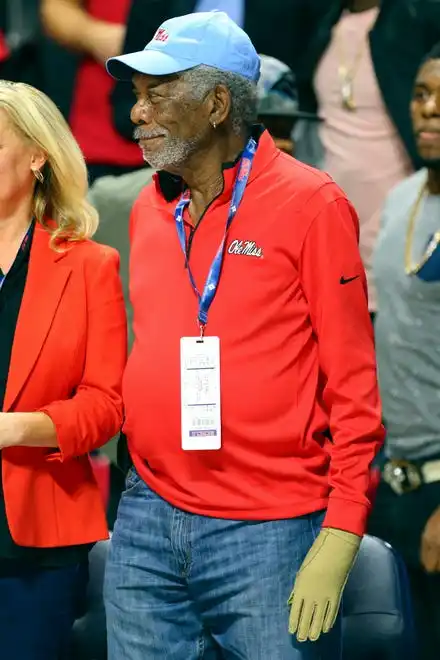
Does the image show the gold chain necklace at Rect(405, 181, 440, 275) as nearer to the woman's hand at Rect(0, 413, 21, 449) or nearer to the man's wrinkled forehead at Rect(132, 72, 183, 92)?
the man's wrinkled forehead at Rect(132, 72, 183, 92)

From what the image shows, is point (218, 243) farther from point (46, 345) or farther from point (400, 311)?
point (400, 311)

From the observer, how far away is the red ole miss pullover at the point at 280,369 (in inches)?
81.1

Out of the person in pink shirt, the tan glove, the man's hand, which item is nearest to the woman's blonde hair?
the tan glove

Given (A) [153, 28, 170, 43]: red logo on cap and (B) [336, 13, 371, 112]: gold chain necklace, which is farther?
(B) [336, 13, 371, 112]: gold chain necklace

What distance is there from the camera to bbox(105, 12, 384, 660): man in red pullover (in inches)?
81.3

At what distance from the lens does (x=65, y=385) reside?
2324mm

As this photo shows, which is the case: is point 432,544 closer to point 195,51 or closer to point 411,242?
point 411,242

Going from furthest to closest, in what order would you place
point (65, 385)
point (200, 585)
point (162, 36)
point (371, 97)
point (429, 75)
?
point (371, 97), point (429, 75), point (65, 385), point (162, 36), point (200, 585)

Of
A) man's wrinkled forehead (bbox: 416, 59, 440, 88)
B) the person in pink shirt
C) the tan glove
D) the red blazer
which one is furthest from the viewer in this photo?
the person in pink shirt

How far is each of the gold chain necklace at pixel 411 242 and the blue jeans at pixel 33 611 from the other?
130 cm

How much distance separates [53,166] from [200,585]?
80cm

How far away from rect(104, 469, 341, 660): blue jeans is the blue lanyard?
32cm

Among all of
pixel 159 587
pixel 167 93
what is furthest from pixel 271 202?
pixel 159 587

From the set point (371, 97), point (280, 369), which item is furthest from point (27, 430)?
point (371, 97)
